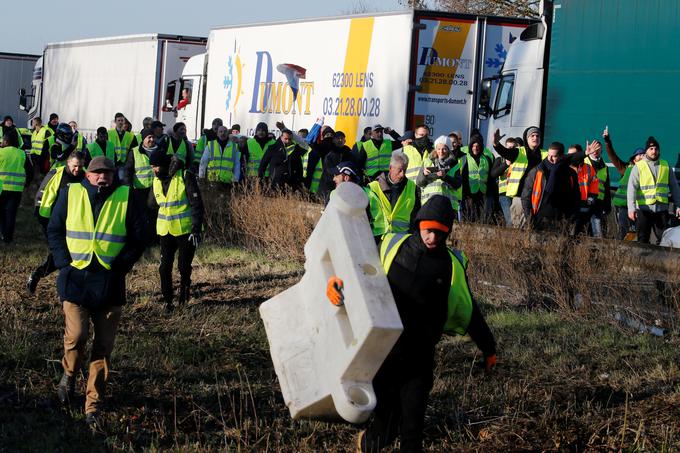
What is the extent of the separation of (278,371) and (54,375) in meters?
3.32

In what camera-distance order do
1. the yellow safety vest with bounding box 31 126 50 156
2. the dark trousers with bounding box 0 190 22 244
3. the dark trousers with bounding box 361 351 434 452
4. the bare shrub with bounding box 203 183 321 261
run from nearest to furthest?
the dark trousers with bounding box 361 351 434 452 → the bare shrub with bounding box 203 183 321 261 → the dark trousers with bounding box 0 190 22 244 → the yellow safety vest with bounding box 31 126 50 156

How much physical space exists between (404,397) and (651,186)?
31.4 ft

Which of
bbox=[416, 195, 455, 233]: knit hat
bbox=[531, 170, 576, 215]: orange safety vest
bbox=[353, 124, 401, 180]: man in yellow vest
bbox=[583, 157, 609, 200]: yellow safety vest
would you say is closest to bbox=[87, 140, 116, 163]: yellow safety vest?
bbox=[353, 124, 401, 180]: man in yellow vest

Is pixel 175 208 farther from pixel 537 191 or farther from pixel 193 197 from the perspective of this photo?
pixel 537 191

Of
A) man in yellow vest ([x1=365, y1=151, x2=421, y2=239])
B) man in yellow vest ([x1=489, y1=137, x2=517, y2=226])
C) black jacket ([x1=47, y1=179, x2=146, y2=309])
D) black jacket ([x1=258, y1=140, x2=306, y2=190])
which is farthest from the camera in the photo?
black jacket ([x1=258, y1=140, x2=306, y2=190])

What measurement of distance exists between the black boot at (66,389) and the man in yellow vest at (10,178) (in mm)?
9364

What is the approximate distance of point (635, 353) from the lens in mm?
10125

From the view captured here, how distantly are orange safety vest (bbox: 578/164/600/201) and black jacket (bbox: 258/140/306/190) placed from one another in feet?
17.9

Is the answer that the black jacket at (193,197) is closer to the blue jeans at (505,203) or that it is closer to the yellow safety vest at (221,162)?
the blue jeans at (505,203)

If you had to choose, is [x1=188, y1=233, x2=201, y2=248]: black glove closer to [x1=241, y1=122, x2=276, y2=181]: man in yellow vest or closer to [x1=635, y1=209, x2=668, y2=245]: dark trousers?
[x1=635, y1=209, x2=668, y2=245]: dark trousers

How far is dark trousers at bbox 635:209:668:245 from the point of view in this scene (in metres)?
15.3

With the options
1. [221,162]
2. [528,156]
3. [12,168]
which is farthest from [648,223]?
[12,168]

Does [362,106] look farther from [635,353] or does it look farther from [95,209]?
[95,209]

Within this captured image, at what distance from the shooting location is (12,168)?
55.7 ft
